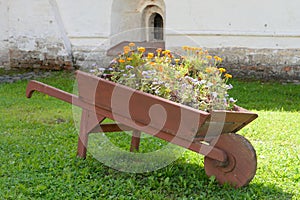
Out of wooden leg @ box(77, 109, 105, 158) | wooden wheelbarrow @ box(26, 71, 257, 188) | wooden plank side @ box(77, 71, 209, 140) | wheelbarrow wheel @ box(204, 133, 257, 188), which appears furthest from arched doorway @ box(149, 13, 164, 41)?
wheelbarrow wheel @ box(204, 133, 257, 188)

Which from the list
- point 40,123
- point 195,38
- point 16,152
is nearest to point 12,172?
point 16,152

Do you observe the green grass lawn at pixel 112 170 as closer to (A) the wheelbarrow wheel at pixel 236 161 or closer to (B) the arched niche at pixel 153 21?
(A) the wheelbarrow wheel at pixel 236 161

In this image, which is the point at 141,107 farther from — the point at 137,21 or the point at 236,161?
the point at 137,21

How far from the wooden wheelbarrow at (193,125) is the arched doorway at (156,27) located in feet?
24.6

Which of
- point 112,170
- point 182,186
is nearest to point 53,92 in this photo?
point 112,170

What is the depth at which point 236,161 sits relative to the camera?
152 inches

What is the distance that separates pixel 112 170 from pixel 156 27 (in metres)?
7.54

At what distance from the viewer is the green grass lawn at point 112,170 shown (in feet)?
13.0

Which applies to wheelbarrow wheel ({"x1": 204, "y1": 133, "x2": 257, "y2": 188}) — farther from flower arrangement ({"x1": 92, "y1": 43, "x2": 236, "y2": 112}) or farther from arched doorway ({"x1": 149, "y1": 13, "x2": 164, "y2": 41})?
arched doorway ({"x1": 149, "y1": 13, "x2": 164, "y2": 41})

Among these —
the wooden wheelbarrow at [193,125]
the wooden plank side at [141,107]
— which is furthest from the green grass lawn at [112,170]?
the wooden plank side at [141,107]

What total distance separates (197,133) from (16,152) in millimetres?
2159

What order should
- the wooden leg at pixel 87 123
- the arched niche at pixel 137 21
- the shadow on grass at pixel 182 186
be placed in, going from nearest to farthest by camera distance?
1. the shadow on grass at pixel 182 186
2. the wooden leg at pixel 87 123
3. the arched niche at pixel 137 21

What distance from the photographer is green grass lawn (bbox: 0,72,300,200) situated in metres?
3.96

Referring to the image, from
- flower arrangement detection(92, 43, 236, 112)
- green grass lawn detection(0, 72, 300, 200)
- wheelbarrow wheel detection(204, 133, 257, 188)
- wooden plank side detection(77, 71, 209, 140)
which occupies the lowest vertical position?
green grass lawn detection(0, 72, 300, 200)
